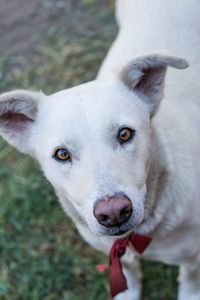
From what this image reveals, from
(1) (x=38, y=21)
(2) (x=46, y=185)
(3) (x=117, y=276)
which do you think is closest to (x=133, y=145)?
(3) (x=117, y=276)

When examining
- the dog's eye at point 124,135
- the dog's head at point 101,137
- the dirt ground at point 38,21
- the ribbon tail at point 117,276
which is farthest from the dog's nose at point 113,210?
the dirt ground at point 38,21

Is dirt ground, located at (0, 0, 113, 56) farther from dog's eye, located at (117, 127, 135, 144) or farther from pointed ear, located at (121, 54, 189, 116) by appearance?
dog's eye, located at (117, 127, 135, 144)

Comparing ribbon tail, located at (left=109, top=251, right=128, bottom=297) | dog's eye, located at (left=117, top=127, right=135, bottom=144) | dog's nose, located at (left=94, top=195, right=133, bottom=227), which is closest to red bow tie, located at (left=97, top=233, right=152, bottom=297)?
ribbon tail, located at (left=109, top=251, right=128, bottom=297)

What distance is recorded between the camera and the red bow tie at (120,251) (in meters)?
3.60

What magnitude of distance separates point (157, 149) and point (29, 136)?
0.79m

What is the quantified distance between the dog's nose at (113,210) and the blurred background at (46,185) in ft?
4.48

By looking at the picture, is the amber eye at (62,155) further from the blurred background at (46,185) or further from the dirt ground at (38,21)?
the dirt ground at (38,21)

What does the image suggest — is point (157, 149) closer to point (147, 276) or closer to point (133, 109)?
point (133, 109)

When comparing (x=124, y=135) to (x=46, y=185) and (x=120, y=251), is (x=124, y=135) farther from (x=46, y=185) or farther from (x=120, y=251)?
(x=46, y=185)

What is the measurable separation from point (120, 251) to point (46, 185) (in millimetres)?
1636

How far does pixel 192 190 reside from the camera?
3.64 metres

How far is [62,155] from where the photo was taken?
127 inches

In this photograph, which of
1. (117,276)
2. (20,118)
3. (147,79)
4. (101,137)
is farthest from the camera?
(117,276)

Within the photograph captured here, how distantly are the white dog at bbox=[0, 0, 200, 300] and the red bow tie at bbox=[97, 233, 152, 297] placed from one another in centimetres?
6
